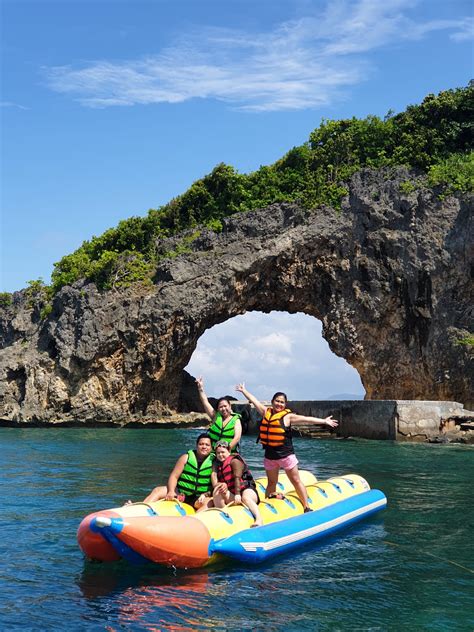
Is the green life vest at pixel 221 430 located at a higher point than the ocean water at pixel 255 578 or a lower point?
higher

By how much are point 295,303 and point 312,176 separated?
744 cm

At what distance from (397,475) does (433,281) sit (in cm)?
1974

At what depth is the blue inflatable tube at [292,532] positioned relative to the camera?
9.25 metres

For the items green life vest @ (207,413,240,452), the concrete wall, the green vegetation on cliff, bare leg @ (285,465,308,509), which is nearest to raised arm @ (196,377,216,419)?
green life vest @ (207,413,240,452)

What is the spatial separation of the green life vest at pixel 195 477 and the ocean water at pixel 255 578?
125 cm

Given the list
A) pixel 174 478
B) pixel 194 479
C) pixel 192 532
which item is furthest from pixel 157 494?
pixel 192 532

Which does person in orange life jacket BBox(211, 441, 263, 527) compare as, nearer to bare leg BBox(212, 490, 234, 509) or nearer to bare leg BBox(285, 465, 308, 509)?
bare leg BBox(212, 490, 234, 509)

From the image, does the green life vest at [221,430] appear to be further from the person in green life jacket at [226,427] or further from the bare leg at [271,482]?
the bare leg at [271,482]

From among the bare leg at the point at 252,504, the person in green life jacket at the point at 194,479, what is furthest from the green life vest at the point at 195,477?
the bare leg at the point at 252,504

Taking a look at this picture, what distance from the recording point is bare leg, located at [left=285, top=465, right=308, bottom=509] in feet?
36.2

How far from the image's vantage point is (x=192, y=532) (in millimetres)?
9016

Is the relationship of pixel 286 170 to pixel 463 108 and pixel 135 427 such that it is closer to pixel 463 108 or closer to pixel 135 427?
pixel 463 108

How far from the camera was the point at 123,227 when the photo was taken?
43.8 m

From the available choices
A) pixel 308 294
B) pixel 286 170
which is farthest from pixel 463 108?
pixel 308 294
